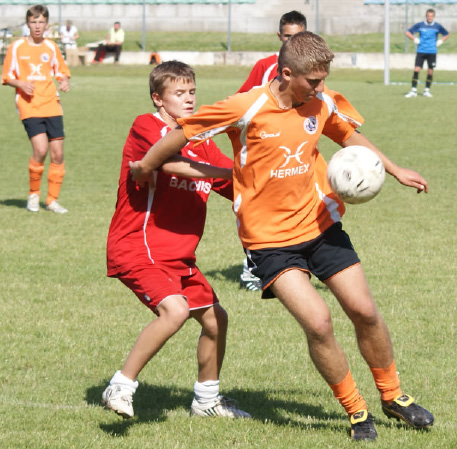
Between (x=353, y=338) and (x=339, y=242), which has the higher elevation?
(x=339, y=242)

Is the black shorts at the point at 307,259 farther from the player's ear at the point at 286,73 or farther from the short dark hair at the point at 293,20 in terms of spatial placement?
the short dark hair at the point at 293,20

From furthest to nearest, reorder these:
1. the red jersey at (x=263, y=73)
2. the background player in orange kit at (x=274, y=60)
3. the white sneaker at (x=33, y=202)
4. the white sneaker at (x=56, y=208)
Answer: the white sneaker at (x=33, y=202), the white sneaker at (x=56, y=208), the red jersey at (x=263, y=73), the background player in orange kit at (x=274, y=60)

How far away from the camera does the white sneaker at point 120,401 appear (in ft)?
14.4

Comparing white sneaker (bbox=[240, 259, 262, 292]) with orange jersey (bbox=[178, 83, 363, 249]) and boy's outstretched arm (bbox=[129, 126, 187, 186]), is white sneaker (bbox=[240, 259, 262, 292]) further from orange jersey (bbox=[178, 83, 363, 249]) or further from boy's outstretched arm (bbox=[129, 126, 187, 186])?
boy's outstretched arm (bbox=[129, 126, 187, 186])

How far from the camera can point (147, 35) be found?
43.0m

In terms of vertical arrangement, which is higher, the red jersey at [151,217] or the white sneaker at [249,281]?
the red jersey at [151,217]

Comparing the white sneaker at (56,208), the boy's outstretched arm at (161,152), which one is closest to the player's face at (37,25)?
the white sneaker at (56,208)

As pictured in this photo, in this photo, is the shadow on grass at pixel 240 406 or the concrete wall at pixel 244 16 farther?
the concrete wall at pixel 244 16

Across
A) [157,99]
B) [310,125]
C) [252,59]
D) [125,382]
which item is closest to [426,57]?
[252,59]

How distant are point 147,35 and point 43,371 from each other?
3854 cm

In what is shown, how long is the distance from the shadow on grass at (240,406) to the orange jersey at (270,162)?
99 cm

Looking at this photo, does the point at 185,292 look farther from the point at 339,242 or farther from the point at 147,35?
the point at 147,35

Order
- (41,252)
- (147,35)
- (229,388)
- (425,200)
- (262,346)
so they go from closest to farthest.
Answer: (229,388) < (262,346) < (41,252) < (425,200) < (147,35)

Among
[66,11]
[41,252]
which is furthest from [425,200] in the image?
[66,11]
